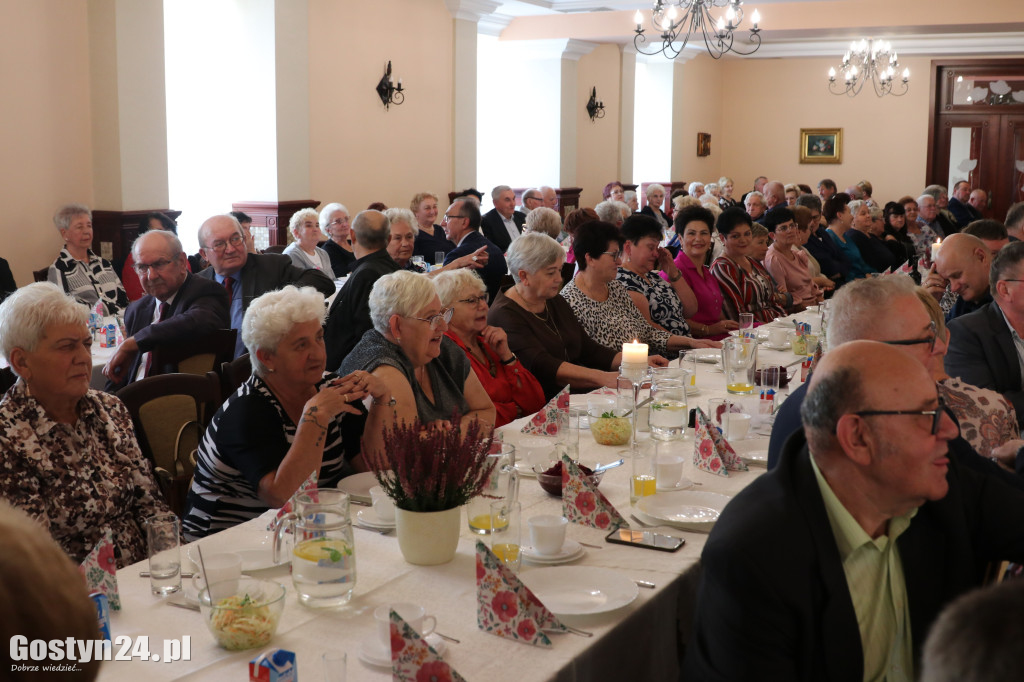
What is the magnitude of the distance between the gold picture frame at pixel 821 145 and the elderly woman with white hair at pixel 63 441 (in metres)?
17.3

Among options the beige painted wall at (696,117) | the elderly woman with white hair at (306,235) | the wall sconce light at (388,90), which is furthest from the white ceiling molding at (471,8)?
Answer: the beige painted wall at (696,117)

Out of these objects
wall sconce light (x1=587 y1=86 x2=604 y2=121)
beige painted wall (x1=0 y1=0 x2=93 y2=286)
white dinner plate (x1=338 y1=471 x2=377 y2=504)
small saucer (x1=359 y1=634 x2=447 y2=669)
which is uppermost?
wall sconce light (x1=587 y1=86 x2=604 y2=121)

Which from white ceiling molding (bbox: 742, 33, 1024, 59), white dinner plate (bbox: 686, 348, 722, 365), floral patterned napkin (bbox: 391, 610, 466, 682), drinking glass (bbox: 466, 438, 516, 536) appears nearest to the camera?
floral patterned napkin (bbox: 391, 610, 466, 682)

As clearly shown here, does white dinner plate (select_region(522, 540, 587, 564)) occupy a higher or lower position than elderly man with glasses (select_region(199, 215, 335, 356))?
lower

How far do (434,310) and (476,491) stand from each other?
1.20m

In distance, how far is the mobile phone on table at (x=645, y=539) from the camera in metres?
2.18

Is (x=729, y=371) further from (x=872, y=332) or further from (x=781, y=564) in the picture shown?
(x=781, y=564)

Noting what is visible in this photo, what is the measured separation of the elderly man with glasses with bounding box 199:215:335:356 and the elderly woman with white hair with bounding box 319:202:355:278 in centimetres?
231

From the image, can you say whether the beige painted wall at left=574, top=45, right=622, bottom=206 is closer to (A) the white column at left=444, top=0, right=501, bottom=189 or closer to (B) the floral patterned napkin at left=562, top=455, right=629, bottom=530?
(A) the white column at left=444, top=0, right=501, bottom=189

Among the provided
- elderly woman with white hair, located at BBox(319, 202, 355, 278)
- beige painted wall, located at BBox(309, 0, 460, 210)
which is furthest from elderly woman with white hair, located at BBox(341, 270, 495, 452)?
beige painted wall, located at BBox(309, 0, 460, 210)

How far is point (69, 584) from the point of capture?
0.80m

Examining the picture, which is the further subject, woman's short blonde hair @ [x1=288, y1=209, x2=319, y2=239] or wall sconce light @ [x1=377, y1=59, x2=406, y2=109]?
wall sconce light @ [x1=377, y1=59, x2=406, y2=109]

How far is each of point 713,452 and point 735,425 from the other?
0.96ft

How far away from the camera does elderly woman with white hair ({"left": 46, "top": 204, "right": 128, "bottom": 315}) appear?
6.16m
